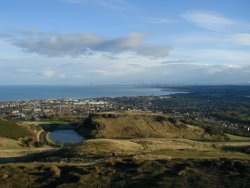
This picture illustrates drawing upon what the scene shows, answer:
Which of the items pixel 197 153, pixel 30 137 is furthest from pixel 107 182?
pixel 30 137

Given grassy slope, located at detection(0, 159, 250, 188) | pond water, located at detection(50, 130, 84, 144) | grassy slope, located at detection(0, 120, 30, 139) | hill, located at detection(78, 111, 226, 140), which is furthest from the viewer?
hill, located at detection(78, 111, 226, 140)

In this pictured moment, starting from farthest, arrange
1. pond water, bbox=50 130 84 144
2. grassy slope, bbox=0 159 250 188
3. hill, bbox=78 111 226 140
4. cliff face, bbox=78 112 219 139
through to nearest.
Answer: cliff face, bbox=78 112 219 139 → hill, bbox=78 111 226 140 → pond water, bbox=50 130 84 144 → grassy slope, bbox=0 159 250 188

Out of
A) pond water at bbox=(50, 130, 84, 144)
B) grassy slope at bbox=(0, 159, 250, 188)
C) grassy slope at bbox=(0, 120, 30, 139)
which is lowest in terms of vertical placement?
pond water at bbox=(50, 130, 84, 144)

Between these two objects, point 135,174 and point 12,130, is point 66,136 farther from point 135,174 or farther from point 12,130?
point 135,174

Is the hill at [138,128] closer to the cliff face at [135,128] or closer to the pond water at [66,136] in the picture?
the cliff face at [135,128]

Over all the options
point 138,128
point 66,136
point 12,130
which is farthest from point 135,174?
point 138,128

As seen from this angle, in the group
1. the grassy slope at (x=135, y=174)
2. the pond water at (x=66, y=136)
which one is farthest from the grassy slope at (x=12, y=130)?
the grassy slope at (x=135, y=174)

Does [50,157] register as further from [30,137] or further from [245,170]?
[30,137]

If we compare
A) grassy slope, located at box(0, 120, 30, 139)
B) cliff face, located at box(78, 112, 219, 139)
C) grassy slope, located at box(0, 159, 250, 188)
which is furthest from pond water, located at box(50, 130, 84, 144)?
grassy slope, located at box(0, 159, 250, 188)

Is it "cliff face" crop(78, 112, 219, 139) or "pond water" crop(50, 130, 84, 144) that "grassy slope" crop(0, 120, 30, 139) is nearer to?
"pond water" crop(50, 130, 84, 144)
